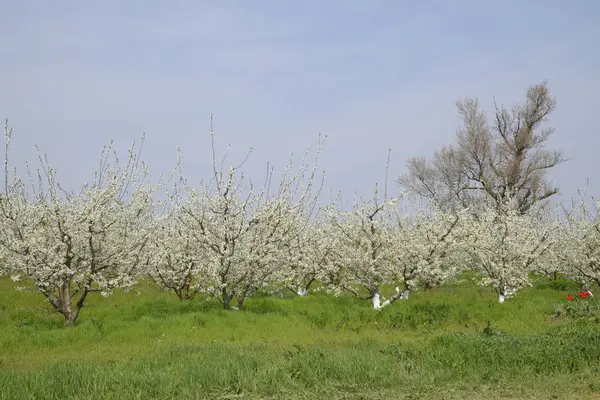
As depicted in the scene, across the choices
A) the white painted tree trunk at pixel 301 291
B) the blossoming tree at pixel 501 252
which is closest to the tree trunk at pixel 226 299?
the white painted tree trunk at pixel 301 291

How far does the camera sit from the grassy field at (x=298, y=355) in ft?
25.8

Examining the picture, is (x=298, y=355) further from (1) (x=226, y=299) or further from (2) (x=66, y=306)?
(2) (x=66, y=306)

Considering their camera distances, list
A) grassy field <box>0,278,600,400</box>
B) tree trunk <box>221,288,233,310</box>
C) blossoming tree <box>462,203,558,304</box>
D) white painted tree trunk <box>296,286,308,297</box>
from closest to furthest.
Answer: grassy field <box>0,278,600,400</box>, tree trunk <box>221,288,233,310</box>, blossoming tree <box>462,203,558,304</box>, white painted tree trunk <box>296,286,308,297</box>

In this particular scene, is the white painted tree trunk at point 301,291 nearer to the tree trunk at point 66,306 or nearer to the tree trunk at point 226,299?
the tree trunk at point 226,299

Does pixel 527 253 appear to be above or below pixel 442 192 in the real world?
below

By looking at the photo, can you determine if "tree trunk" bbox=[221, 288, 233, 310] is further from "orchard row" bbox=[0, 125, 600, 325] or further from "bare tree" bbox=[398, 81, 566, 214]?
"bare tree" bbox=[398, 81, 566, 214]

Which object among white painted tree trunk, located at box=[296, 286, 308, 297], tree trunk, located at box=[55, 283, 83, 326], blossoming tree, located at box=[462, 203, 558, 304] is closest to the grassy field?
tree trunk, located at box=[55, 283, 83, 326]

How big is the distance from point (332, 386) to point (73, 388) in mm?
3832

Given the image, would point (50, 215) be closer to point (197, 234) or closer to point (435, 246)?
point (197, 234)

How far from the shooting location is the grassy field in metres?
7.85

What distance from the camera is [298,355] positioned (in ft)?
29.9

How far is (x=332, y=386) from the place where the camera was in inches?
313

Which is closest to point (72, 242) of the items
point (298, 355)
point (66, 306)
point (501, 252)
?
point (66, 306)

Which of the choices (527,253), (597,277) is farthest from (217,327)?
(597,277)
